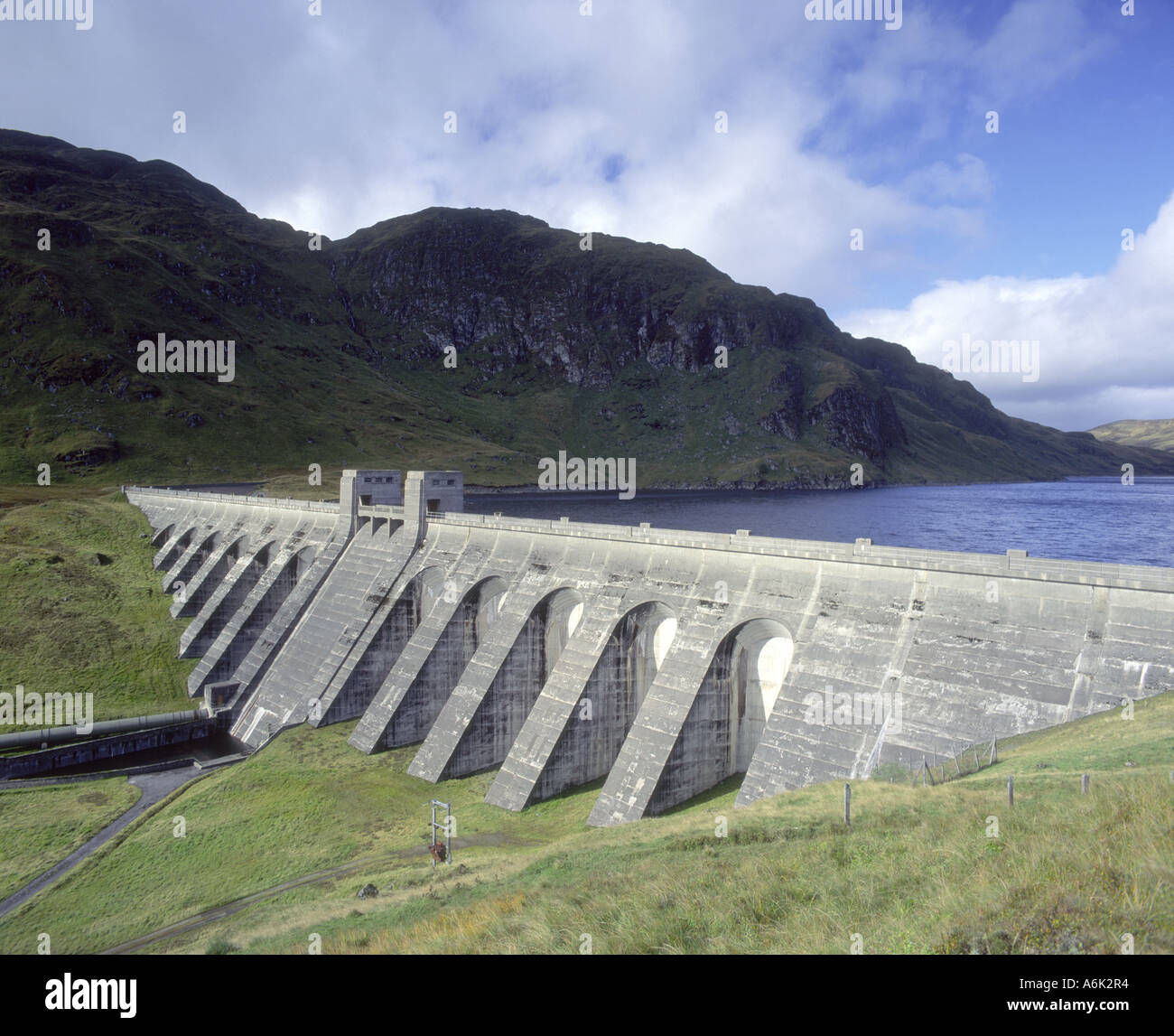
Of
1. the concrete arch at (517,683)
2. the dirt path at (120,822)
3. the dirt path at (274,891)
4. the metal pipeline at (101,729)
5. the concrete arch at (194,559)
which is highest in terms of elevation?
the concrete arch at (194,559)

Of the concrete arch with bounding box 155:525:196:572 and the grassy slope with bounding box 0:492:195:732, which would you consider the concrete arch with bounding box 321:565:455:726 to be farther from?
the concrete arch with bounding box 155:525:196:572

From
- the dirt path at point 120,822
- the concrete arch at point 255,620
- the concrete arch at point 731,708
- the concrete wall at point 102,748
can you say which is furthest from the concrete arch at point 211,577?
the concrete arch at point 731,708

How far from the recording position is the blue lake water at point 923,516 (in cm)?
9556

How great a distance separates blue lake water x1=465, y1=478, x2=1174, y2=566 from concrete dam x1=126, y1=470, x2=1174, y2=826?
5968 centimetres

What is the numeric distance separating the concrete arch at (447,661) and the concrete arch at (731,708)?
592 inches

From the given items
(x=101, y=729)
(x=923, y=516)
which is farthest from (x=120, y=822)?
(x=923, y=516)

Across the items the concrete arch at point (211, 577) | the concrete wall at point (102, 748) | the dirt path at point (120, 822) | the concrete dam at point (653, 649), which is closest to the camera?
the concrete dam at point (653, 649)

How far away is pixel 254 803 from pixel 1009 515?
14052cm

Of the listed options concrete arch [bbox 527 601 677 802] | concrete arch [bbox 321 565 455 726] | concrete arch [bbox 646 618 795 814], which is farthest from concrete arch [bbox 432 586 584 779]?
concrete arch [bbox 646 618 795 814]

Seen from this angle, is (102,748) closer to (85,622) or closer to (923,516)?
(85,622)

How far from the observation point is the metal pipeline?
42000mm

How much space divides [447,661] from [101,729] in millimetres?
23349

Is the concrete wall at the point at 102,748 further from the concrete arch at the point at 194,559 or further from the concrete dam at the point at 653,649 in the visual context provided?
the concrete arch at the point at 194,559
